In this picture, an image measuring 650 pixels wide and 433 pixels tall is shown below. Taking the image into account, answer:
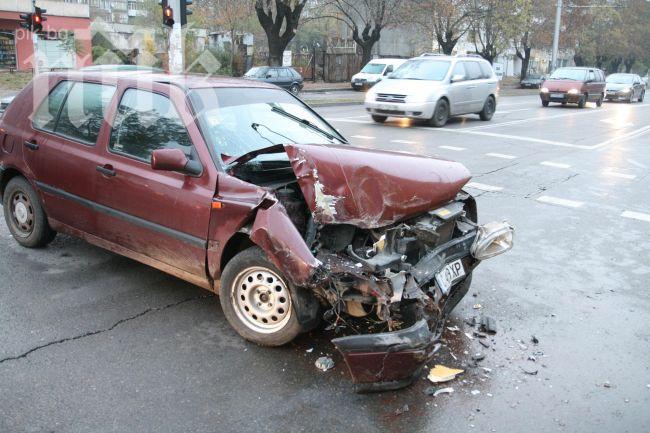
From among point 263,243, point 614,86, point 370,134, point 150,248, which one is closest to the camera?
point 263,243

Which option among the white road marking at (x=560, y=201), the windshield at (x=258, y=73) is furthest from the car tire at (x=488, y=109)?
the windshield at (x=258, y=73)

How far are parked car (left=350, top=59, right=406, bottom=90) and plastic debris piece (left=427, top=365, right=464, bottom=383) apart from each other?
101 ft

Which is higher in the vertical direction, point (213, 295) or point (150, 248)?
point (150, 248)

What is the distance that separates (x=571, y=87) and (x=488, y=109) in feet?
26.9

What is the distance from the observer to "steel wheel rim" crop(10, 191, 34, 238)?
17.3 ft

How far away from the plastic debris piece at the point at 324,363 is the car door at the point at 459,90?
13381 mm

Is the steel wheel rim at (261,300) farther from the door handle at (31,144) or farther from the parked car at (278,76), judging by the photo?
the parked car at (278,76)

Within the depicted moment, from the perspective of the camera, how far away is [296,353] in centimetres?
371

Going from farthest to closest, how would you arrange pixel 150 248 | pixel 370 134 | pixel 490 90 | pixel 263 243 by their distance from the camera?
1. pixel 490 90
2. pixel 370 134
3. pixel 150 248
4. pixel 263 243

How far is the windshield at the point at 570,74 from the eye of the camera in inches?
984

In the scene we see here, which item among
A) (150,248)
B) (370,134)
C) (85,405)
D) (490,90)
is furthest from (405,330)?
(490,90)

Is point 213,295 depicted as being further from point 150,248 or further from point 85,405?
point 85,405

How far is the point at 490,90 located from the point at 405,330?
16.5 metres

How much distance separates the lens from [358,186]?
3.52m
